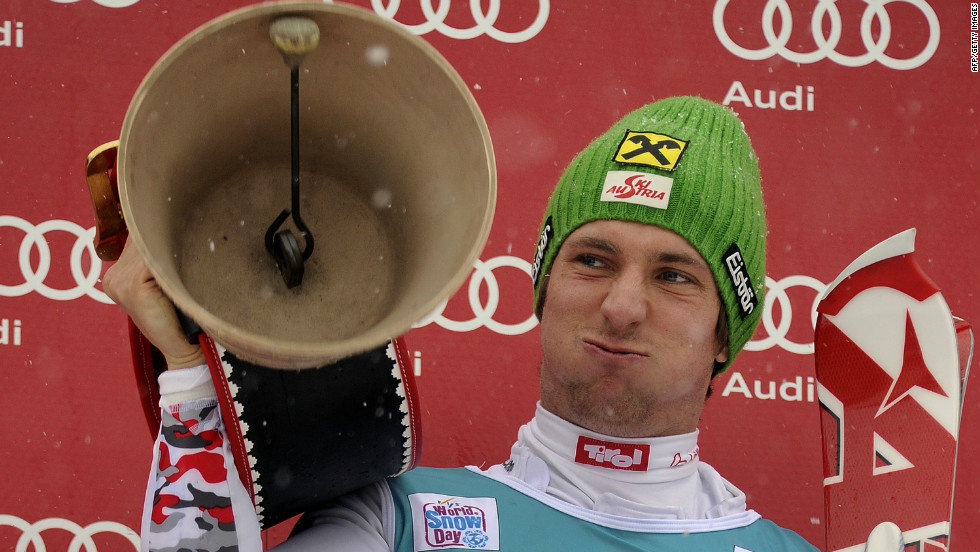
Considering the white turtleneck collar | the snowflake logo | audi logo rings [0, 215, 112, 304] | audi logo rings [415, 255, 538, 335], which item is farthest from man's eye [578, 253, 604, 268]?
audi logo rings [0, 215, 112, 304]

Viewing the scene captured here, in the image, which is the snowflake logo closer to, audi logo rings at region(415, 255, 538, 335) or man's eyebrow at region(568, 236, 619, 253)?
man's eyebrow at region(568, 236, 619, 253)

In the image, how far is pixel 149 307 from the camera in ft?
4.23

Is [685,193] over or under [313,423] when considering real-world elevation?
over

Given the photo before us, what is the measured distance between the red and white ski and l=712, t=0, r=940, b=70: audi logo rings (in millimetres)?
580

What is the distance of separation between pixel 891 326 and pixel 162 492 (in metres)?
1.63

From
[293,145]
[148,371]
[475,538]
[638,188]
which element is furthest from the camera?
[638,188]

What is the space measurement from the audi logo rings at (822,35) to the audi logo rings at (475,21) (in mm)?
462

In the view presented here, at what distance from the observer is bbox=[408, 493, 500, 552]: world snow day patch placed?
168 centimetres

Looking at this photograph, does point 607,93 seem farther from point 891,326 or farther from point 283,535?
point 283,535

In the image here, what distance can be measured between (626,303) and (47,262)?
1.35 metres

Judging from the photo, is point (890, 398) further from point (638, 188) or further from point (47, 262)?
point (47, 262)

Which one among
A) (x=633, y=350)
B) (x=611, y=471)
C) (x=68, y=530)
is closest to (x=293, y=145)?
(x=633, y=350)

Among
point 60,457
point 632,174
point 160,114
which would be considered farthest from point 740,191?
point 60,457

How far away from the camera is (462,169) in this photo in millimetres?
1296
